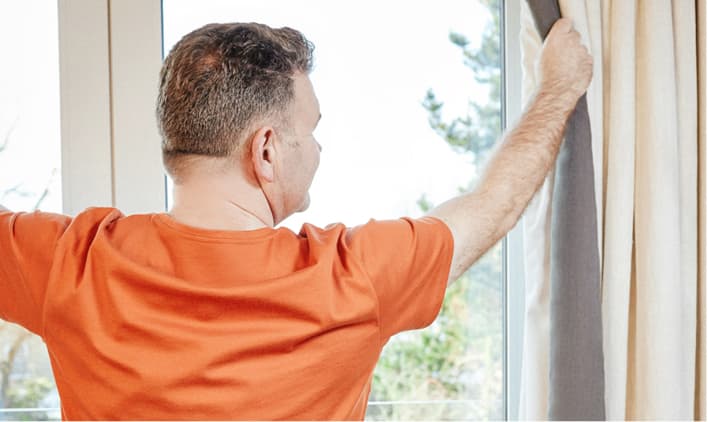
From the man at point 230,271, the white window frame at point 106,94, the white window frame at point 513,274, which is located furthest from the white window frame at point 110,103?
the white window frame at point 513,274

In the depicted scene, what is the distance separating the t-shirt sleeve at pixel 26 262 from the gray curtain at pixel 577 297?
0.88 meters

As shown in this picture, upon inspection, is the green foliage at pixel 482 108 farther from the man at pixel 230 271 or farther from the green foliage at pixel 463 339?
the man at pixel 230 271

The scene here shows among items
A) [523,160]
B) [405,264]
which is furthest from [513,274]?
[405,264]

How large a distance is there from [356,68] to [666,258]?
2.49 ft

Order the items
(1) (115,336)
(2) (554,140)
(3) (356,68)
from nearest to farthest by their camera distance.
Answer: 1. (1) (115,336)
2. (2) (554,140)
3. (3) (356,68)

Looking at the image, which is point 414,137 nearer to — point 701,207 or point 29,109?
point 701,207

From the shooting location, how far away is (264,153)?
108cm

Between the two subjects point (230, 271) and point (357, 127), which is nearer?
point (230, 271)

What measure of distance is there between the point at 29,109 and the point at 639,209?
127 centimetres

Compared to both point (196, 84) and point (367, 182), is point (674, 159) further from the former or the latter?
point (196, 84)

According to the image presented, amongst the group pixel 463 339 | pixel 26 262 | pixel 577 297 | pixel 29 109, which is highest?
pixel 29 109

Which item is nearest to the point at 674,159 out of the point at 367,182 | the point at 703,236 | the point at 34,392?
the point at 703,236

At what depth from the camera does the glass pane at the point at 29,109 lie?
143 centimetres

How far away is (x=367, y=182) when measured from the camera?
156 cm
